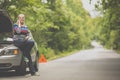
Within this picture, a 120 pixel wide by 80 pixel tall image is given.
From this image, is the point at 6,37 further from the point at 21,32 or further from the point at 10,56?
the point at 10,56

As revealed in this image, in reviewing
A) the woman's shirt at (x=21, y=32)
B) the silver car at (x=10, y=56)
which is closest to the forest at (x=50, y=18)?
the silver car at (x=10, y=56)

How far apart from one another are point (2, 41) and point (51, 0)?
1282 centimetres

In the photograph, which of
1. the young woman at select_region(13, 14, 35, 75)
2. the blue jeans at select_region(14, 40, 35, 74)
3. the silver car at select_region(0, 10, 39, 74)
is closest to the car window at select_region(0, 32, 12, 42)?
the silver car at select_region(0, 10, 39, 74)

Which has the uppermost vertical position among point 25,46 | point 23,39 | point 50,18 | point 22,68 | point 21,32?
point 21,32

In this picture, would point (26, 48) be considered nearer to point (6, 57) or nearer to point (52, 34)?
point (6, 57)

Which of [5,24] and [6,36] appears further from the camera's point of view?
[5,24]

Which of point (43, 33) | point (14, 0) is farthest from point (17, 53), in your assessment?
point (43, 33)

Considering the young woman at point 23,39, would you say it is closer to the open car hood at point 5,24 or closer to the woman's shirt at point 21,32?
the woman's shirt at point 21,32

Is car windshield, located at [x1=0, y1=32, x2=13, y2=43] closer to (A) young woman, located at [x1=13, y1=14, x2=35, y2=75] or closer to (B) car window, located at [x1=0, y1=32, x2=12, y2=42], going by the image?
(B) car window, located at [x1=0, y1=32, x2=12, y2=42]

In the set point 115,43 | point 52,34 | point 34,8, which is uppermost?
point 34,8

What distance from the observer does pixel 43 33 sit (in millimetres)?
46344

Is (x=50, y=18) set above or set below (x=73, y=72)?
below

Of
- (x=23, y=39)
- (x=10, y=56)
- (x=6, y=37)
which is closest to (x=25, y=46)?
(x=23, y=39)

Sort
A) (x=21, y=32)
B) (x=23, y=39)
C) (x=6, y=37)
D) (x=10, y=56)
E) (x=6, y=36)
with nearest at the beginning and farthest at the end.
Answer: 1. (x=10, y=56)
2. (x=23, y=39)
3. (x=21, y=32)
4. (x=6, y=37)
5. (x=6, y=36)
